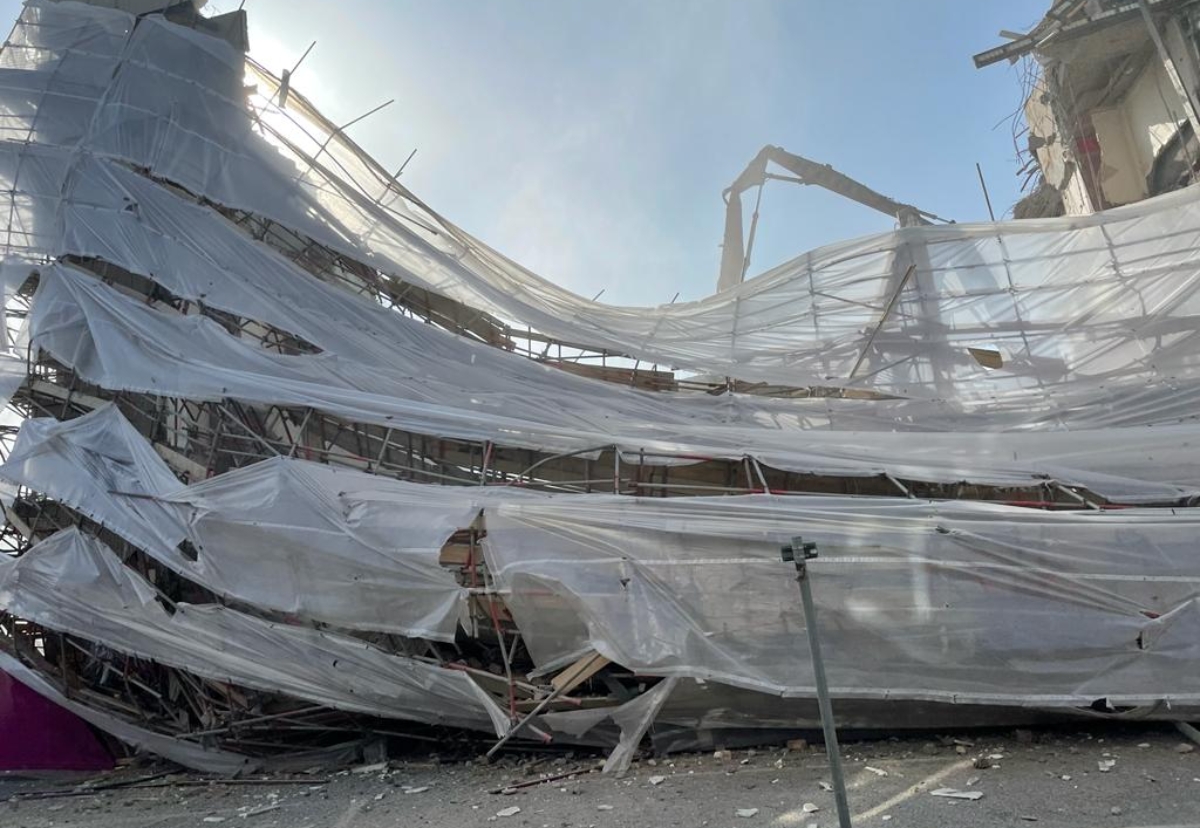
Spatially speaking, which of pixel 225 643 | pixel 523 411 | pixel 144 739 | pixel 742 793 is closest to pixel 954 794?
pixel 742 793

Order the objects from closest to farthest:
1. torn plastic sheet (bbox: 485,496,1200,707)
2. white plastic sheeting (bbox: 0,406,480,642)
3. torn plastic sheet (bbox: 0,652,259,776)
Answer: torn plastic sheet (bbox: 485,496,1200,707) < white plastic sheeting (bbox: 0,406,480,642) < torn plastic sheet (bbox: 0,652,259,776)

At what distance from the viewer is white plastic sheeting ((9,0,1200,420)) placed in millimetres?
9234

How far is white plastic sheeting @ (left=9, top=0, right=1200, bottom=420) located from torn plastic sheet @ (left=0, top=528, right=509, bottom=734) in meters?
4.65

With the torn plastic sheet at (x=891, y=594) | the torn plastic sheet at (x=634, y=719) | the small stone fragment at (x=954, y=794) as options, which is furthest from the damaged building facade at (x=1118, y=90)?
the torn plastic sheet at (x=634, y=719)

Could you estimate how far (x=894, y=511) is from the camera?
22.0 ft

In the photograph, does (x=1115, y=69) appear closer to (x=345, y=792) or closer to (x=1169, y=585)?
(x=1169, y=585)

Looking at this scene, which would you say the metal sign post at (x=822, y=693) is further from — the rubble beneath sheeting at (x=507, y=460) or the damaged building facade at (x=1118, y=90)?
the damaged building facade at (x=1118, y=90)

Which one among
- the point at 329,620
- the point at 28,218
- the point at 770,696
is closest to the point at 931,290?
the point at 770,696

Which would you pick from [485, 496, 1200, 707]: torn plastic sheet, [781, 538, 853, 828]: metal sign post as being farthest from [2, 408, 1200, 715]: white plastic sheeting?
[781, 538, 853, 828]: metal sign post

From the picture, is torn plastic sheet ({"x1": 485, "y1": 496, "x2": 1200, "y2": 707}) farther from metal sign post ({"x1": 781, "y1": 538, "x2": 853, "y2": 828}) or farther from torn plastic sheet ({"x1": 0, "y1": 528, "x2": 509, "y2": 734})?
metal sign post ({"x1": 781, "y1": 538, "x2": 853, "y2": 828})

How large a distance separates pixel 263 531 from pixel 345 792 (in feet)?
7.71

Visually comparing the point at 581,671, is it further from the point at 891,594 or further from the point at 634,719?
the point at 891,594

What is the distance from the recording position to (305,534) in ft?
24.0

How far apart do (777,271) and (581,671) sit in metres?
6.22
